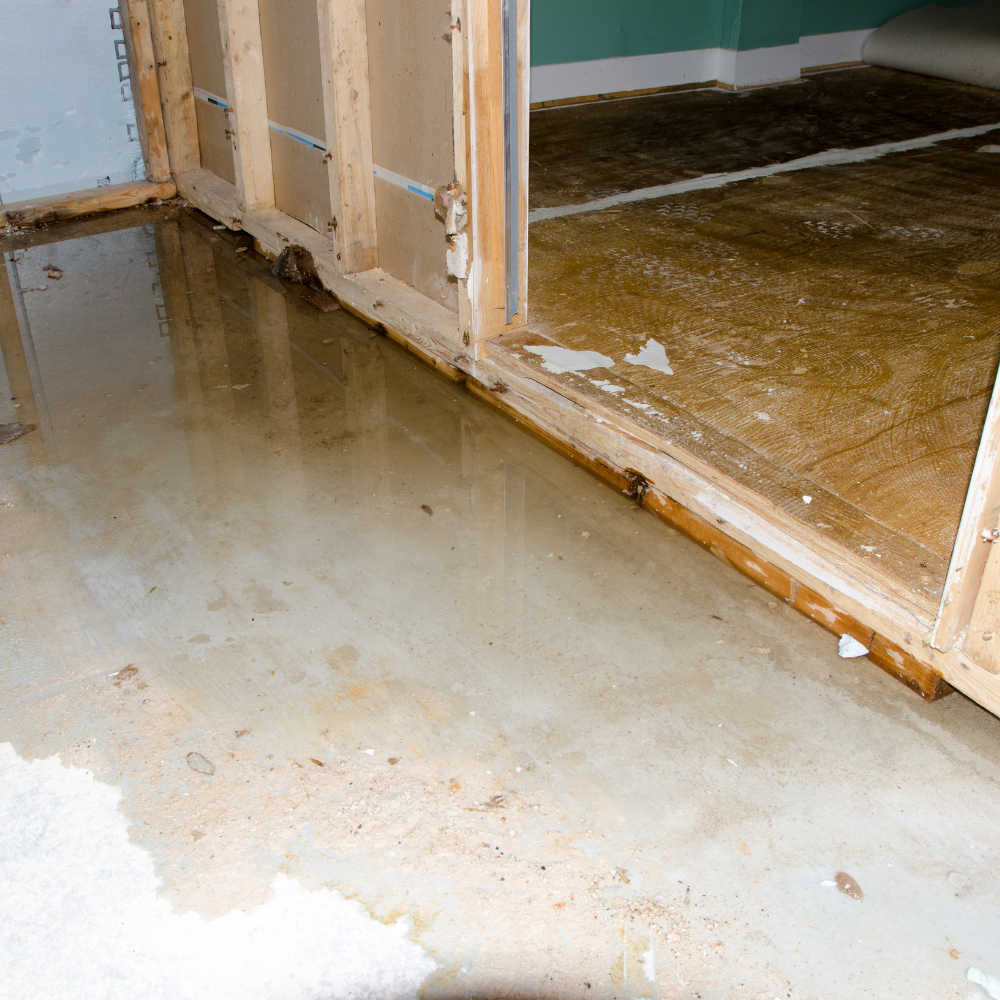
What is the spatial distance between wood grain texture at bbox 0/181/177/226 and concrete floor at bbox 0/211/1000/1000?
2.13 metres

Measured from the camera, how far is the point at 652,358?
10.0ft

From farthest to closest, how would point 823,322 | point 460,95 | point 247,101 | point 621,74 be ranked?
1. point 621,74
2. point 247,101
3. point 823,322
4. point 460,95

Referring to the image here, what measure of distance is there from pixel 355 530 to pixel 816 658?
1186 mm

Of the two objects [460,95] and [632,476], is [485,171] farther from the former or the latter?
[632,476]

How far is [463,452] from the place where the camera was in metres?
2.95

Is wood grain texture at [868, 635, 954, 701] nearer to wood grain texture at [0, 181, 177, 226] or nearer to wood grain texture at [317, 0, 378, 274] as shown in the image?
wood grain texture at [317, 0, 378, 274]

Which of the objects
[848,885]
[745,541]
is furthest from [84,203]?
[848,885]

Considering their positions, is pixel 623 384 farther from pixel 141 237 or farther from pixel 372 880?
pixel 141 237

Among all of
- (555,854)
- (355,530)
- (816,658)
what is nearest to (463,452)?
(355,530)

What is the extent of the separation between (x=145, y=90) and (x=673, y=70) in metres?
3.89

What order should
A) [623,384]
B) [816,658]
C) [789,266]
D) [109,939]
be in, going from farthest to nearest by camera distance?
[789,266] → [623,384] → [816,658] → [109,939]

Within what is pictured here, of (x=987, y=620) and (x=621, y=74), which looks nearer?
(x=987, y=620)

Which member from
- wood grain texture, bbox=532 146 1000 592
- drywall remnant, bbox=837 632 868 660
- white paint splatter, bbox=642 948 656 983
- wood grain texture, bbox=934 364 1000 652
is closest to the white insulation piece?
wood grain texture, bbox=532 146 1000 592

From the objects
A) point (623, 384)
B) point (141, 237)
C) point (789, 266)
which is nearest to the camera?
point (623, 384)
